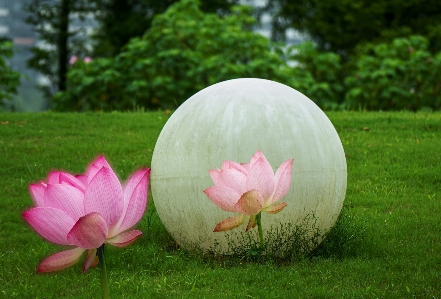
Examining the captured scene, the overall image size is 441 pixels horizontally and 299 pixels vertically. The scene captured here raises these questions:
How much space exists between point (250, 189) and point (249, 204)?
0.10m

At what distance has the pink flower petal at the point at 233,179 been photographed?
318 cm

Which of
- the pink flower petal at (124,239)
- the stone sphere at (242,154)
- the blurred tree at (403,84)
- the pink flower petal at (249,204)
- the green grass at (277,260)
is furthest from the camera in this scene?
the blurred tree at (403,84)

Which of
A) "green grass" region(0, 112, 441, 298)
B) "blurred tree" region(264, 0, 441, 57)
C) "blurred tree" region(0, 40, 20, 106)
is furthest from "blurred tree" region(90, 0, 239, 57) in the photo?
"green grass" region(0, 112, 441, 298)

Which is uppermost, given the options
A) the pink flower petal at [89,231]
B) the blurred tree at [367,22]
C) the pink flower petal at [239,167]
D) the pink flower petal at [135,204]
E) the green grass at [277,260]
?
the blurred tree at [367,22]

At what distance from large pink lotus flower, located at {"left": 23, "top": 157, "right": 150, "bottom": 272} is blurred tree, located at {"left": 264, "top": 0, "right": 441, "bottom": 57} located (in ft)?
89.8

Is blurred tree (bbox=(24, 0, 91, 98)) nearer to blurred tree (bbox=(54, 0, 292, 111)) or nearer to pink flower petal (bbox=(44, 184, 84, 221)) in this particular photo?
blurred tree (bbox=(54, 0, 292, 111))

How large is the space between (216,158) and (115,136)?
5.40 metres

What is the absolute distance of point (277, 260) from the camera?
18.7ft

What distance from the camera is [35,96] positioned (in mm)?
32906

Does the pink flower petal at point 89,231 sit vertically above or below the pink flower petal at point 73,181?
below

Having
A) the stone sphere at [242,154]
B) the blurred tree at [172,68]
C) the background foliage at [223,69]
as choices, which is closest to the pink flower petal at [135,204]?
the stone sphere at [242,154]

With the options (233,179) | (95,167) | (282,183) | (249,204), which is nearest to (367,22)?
(233,179)

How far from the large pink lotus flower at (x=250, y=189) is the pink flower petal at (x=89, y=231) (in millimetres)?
987

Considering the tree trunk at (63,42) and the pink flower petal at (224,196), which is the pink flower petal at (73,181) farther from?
the tree trunk at (63,42)
